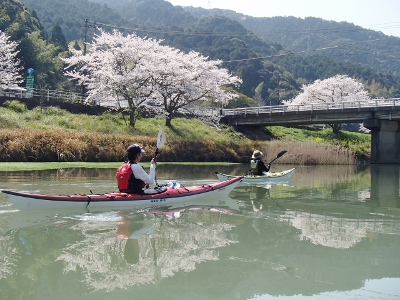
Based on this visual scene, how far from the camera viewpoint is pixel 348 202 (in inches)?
508

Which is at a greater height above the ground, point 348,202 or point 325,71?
point 325,71

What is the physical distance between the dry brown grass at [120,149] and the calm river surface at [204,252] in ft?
38.4

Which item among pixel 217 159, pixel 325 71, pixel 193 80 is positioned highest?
pixel 325 71

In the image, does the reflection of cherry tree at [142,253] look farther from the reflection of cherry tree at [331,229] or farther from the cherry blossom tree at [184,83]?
the cherry blossom tree at [184,83]

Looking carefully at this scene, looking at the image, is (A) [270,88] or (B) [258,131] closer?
(B) [258,131]

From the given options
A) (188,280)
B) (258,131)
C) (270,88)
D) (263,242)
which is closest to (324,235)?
(263,242)

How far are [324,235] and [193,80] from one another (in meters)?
30.7

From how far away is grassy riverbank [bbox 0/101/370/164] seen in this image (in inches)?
915

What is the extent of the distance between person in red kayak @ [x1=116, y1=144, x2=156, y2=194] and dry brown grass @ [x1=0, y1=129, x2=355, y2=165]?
532 inches

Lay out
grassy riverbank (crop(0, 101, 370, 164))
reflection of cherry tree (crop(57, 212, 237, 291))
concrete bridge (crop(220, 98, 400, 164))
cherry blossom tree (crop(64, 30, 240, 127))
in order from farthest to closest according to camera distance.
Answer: concrete bridge (crop(220, 98, 400, 164)) < cherry blossom tree (crop(64, 30, 240, 127)) < grassy riverbank (crop(0, 101, 370, 164)) < reflection of cherry tree (crop(57, 212, 237, 291))

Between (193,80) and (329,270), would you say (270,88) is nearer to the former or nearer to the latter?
(193,80)

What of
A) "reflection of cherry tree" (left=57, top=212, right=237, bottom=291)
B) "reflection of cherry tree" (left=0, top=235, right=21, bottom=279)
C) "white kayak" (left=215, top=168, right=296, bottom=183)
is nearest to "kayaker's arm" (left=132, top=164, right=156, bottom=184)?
"reflection of cherry tree" (left=57, top=212, right=237, bottom=291)

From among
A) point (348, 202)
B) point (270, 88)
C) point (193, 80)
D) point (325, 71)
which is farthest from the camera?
point (325, 71)

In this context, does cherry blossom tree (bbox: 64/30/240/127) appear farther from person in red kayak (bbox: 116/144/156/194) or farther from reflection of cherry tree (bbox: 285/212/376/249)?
reflection of cherry tree (bbox: 285/212/376/249)
